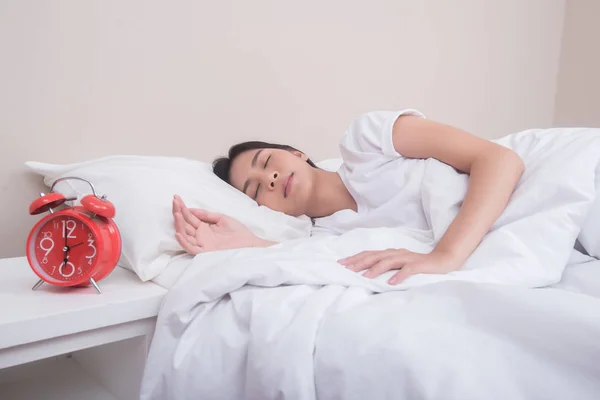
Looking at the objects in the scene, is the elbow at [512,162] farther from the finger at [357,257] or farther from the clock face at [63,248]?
the clock face at [63,248]

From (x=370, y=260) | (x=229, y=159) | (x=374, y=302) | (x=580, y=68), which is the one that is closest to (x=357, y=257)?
(x=370, y=260)

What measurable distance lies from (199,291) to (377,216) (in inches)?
21.0

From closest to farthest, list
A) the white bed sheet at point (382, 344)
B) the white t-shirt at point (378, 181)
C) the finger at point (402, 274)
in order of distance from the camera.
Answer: the white bed sheet at point (382, 344) → the finger at point (402, 274) → the white t-shirt at point (378, 181)

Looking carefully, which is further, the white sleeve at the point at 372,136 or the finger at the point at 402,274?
the white sleeve at the point at 372,136

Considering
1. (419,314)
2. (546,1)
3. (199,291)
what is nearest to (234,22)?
(199,291)

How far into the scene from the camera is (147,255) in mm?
855

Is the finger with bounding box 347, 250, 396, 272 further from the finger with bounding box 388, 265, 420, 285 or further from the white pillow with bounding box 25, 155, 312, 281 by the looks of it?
the white pillow with bounding box 25, 155, 312, 281

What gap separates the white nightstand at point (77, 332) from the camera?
634mm

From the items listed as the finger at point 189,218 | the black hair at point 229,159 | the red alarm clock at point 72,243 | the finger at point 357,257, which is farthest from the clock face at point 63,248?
the black hair at point 229,159

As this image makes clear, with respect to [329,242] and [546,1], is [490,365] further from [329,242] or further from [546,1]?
[546,1]

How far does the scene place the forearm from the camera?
86cm

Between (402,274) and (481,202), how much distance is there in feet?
0.86

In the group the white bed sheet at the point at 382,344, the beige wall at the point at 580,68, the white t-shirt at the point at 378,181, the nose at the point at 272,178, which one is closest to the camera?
the white bed sheet at the point at 382,344

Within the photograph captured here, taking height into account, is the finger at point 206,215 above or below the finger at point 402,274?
above
